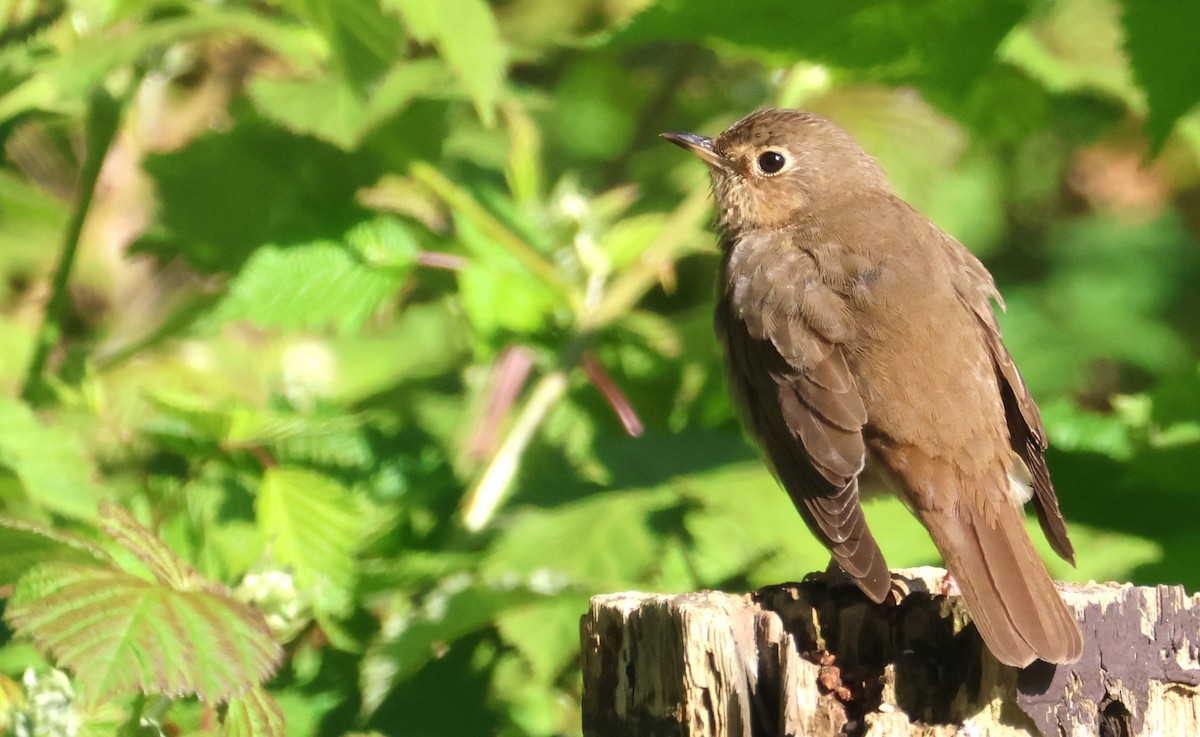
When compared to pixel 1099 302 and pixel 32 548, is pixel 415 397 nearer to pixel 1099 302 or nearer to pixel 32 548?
pixel 32 548

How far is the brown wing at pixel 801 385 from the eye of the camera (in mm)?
3066

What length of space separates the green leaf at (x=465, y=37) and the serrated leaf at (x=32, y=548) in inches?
48.6

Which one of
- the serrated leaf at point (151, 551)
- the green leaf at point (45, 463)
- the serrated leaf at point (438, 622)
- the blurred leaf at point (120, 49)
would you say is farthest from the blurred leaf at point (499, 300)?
the serrated leaf at point (151, 551)

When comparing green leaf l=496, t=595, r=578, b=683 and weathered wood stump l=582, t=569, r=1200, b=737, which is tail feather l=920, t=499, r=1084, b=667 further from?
green leaf l=496, t=595, r=578, b=683

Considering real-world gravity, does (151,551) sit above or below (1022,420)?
below

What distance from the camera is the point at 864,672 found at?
2510 millimetres

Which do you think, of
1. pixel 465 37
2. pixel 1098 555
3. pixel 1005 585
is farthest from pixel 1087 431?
pixel 465 37

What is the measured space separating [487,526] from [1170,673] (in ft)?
6.46

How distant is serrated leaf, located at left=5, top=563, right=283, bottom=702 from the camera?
2547mm

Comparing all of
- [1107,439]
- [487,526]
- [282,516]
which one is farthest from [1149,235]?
[282,516]

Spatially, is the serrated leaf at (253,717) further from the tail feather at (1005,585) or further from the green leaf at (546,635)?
the tail feather at (1005,585)

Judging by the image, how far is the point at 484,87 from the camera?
3.24m

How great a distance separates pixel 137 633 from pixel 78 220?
1824mm

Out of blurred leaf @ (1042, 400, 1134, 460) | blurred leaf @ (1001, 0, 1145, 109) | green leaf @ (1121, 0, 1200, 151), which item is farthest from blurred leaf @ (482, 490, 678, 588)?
blurred leaf @ (1001, 0, 1145, 109)
